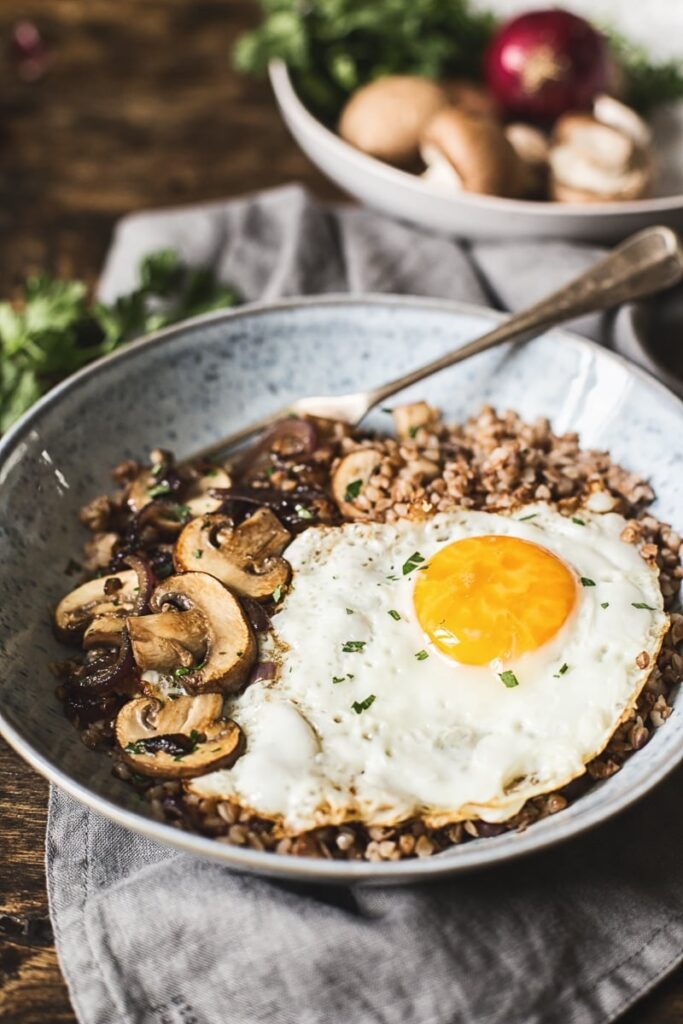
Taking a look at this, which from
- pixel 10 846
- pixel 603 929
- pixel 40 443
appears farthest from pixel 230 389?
pixel 603 929

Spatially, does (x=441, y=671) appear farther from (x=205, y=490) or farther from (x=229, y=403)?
(x=229, y=403)

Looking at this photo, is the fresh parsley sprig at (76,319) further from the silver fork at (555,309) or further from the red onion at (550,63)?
the red onion at (550,63)

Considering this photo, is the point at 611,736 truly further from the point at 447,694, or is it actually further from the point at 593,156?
the point at 593,156

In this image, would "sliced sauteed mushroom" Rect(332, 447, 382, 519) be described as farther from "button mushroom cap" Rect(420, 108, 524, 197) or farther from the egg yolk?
"button mushroom cap" Rect(420, 108, 524, 197)

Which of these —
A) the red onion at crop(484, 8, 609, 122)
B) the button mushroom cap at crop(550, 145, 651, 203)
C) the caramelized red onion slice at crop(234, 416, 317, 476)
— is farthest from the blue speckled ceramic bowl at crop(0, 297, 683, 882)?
the red onion at crop(484, 8, 609, 122)

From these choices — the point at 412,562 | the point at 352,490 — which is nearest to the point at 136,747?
the point at 412,562

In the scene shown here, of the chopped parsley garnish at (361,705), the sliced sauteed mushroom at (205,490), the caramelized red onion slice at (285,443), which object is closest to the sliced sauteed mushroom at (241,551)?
the sliced sauteed mushroom at (205,490)

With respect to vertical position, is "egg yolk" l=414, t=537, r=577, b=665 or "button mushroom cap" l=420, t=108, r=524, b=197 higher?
"button mushroom cap" l=420, t=108, r=524, b=197
